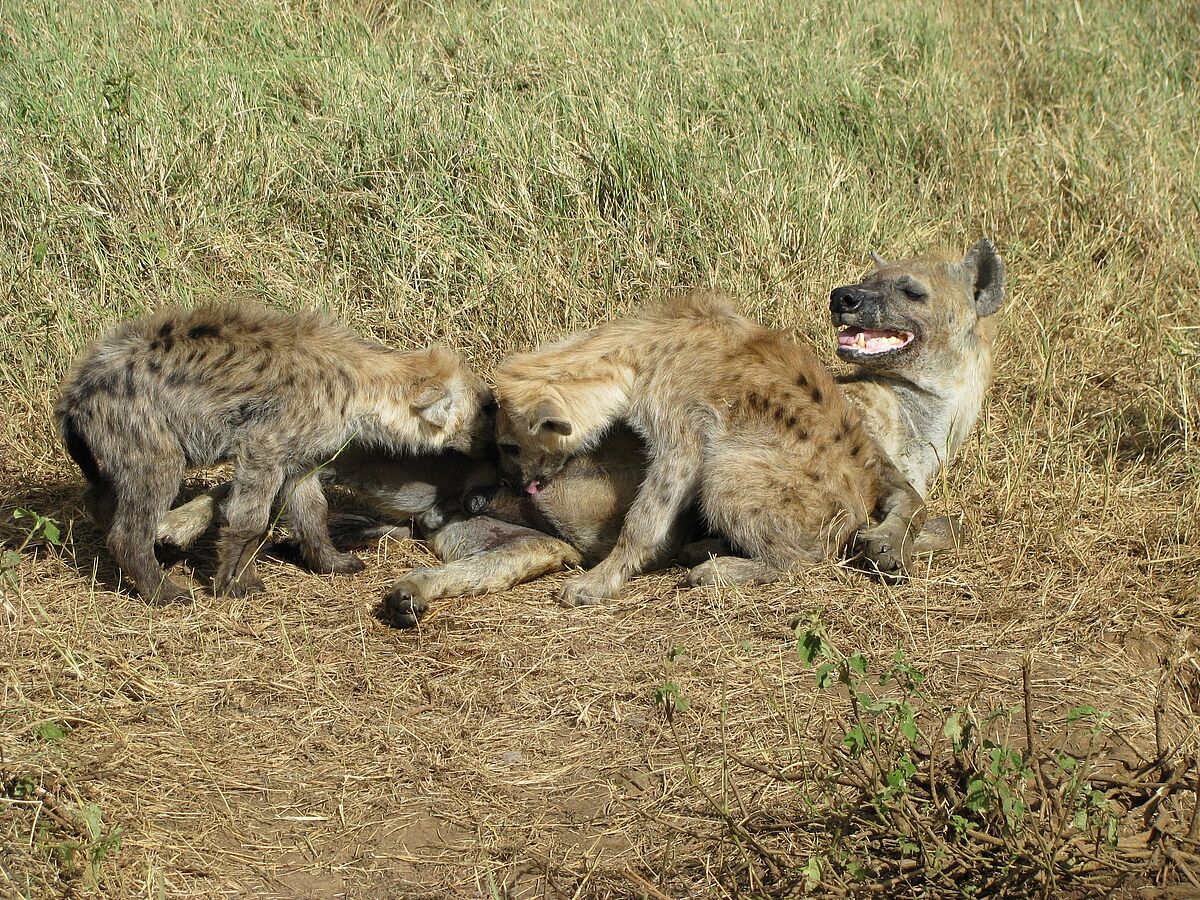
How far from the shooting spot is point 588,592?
12.7 feet

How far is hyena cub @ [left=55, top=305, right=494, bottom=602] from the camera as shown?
3.71 m

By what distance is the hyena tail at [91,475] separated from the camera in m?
3.78

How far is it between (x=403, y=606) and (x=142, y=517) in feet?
2.67

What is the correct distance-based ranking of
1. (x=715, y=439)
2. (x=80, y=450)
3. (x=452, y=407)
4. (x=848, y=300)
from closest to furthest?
(x=80, y=450) < (x=715, y=439) < (x=452, y=407) < (x=848, y=300)

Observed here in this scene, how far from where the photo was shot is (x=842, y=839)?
253cm

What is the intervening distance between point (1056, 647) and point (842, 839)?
4.35 feet

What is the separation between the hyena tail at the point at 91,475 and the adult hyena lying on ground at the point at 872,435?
0.23m

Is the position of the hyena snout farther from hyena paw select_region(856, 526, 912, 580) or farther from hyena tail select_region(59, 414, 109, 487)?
hyena tail select_region(59, 414, 109, 487)

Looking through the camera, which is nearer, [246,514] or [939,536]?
[246,514]

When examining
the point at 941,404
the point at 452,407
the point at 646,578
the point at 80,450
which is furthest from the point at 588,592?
the point at 80,450

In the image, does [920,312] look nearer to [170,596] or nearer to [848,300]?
[848,300]

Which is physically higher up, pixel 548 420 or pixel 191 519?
pixel 548 420

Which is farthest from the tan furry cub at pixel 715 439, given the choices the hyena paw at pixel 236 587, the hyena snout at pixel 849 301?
the hyena paw at pixel 236 587

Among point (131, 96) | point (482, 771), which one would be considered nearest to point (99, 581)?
point (482, 771)
